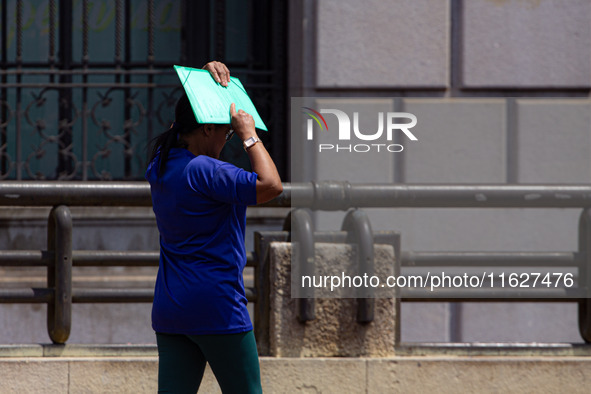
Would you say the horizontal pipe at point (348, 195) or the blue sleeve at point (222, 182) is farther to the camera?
the horizontal pipe at point (348, 195)

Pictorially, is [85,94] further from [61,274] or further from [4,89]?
[61,274]

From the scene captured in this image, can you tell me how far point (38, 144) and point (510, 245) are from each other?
4.44 meters

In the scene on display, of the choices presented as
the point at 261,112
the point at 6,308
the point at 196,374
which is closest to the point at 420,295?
the point at 196,374

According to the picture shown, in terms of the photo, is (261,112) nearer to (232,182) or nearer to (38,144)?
(38,144)

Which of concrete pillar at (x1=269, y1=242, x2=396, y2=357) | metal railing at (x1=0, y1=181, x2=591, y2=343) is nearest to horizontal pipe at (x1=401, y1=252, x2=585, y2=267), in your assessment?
metal railing at (x1=0, y1=181, x2=591, y2=343)

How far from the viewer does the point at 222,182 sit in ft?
9.40

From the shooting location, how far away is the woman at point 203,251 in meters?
2.94

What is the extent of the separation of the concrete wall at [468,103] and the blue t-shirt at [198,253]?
4.50m

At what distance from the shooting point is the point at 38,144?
790 cm

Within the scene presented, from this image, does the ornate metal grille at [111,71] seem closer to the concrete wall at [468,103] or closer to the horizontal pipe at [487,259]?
the concrete wall at [468,103]

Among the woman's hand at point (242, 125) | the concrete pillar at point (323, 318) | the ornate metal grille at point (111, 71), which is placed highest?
the ornate metal grille at point (111, 71)

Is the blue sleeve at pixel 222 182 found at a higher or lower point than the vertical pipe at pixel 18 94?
lower

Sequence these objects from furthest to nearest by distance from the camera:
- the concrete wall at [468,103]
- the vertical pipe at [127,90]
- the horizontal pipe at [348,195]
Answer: the vertical pipe at [127,90] < the concrete wall at [468,103] < the horizontal pipe at [348,195]

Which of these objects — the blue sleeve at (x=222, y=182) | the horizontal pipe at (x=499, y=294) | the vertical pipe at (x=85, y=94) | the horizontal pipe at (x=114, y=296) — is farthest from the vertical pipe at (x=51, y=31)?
the blue sleeve at (x=222, y=182)
